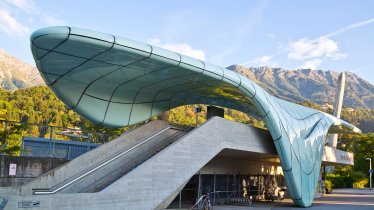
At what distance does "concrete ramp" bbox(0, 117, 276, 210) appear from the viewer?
1302 cm

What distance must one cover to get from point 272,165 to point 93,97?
2175cm

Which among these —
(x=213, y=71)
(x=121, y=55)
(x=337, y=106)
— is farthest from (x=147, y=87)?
(x=337, y=106)

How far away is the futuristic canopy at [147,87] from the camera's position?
14922 millimetres

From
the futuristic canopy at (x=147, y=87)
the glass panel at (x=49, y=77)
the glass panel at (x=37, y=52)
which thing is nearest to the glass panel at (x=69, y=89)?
the futuristic canopy at (x=147, y=87)

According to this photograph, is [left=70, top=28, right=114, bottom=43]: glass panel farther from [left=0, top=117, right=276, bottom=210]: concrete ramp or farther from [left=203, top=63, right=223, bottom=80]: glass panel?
[left=203, top=63, right=223, bottom=80]: glass panel

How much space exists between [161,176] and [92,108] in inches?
286

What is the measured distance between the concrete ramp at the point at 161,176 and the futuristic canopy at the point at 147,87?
2555mm

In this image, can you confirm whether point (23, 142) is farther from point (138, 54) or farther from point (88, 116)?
point (138, 54)

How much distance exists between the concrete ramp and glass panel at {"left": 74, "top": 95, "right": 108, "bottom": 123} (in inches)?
247

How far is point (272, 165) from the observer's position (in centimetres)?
3712

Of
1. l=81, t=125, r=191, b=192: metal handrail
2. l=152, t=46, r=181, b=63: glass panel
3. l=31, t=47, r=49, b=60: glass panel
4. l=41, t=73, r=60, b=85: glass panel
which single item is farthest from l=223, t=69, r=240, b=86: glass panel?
l=31, t=47, r=49, b=60: glass panel

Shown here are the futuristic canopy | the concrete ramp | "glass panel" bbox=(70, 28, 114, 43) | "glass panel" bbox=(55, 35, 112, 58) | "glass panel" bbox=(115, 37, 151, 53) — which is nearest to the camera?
the concrete ramp

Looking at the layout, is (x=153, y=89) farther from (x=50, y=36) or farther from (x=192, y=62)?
(x=50, y=36)

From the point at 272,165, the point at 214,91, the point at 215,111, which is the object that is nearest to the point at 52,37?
the point at 214,91
